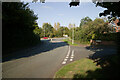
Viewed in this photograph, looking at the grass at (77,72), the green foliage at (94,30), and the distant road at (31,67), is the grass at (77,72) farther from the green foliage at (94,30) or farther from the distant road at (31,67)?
the green foliage at (94,30)

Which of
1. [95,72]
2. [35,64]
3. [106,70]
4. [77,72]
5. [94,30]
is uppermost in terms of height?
[94,30]

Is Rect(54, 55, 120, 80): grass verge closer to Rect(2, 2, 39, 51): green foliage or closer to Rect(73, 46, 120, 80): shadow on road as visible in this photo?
Rect(73, 46, 120, 80): shadow on road

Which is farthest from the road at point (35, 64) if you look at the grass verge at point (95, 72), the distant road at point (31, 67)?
the grass verge at point (95, 72)

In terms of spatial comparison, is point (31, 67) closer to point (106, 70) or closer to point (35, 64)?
point (35, 64)

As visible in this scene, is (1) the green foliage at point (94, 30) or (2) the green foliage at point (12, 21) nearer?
(2) the green foliage at point (12, 21)

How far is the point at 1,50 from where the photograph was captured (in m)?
12.0

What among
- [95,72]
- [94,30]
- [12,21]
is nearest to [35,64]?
[95,72]

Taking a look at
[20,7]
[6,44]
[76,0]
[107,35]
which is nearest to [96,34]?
[107,35]

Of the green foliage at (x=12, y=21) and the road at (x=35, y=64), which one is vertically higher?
the green foliage at (x=12, y=21)

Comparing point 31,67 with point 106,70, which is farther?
point 31,67

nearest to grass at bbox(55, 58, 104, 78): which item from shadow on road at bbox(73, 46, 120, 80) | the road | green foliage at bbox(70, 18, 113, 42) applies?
shadow on road at bbox(73, 46, 120, 80)

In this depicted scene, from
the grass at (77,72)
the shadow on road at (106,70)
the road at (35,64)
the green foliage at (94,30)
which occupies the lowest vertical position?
the road at (35,64)

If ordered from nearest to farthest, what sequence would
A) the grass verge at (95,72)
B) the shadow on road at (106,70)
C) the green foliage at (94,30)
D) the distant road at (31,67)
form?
the shadow on road at (106,70) → the grass verge at (95,72) → the distant road at (31,67) → the green foliage at (94,30)

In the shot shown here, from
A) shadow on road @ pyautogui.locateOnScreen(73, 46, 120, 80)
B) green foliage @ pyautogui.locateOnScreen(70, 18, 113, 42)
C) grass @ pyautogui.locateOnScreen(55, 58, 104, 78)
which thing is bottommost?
grass @ pyautogui.locateOnScreen(55, 58, 104, 78)
